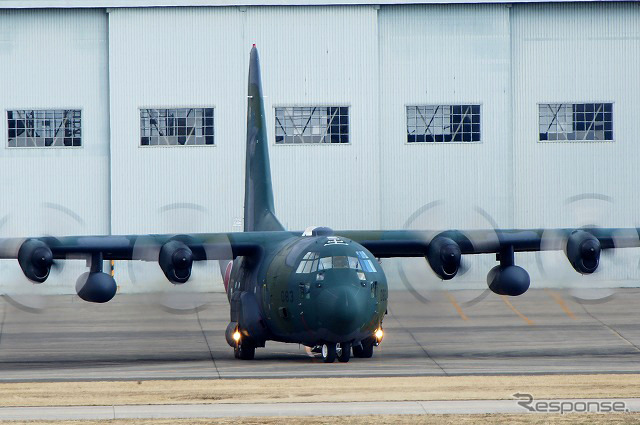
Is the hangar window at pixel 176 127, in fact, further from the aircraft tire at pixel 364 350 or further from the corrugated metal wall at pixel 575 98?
the aircraft tire at pixel 364 350

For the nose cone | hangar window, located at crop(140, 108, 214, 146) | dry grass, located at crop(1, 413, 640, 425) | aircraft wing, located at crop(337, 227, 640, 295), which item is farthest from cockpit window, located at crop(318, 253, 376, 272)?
hangar window, located at crop(140, 108, 214, 146)

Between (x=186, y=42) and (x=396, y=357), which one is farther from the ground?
(x=186, y=42)

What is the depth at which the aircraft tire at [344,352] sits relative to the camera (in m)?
30.4

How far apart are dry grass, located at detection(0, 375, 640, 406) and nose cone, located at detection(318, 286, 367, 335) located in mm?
2330

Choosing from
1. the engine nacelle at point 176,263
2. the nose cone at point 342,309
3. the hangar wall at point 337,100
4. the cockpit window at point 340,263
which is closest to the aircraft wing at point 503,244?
the cockpit window at point 340,263

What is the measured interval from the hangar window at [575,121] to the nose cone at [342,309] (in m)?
28.8

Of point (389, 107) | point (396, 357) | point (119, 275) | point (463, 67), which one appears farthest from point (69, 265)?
point (396, 357)

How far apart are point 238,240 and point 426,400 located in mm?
11143

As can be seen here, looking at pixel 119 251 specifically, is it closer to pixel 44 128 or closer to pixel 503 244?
pixel 503 244

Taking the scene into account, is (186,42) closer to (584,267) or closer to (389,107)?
(389,107)

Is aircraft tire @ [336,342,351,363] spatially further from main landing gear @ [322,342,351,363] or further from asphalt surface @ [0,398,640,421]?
asphalt surface @ [0,398,640,421]

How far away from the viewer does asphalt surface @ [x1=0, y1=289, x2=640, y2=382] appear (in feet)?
99.0

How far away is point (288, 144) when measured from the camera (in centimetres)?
5434

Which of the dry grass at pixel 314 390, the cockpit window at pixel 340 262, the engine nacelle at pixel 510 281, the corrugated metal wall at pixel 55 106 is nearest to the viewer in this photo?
the dry grass at pixel 314 390
